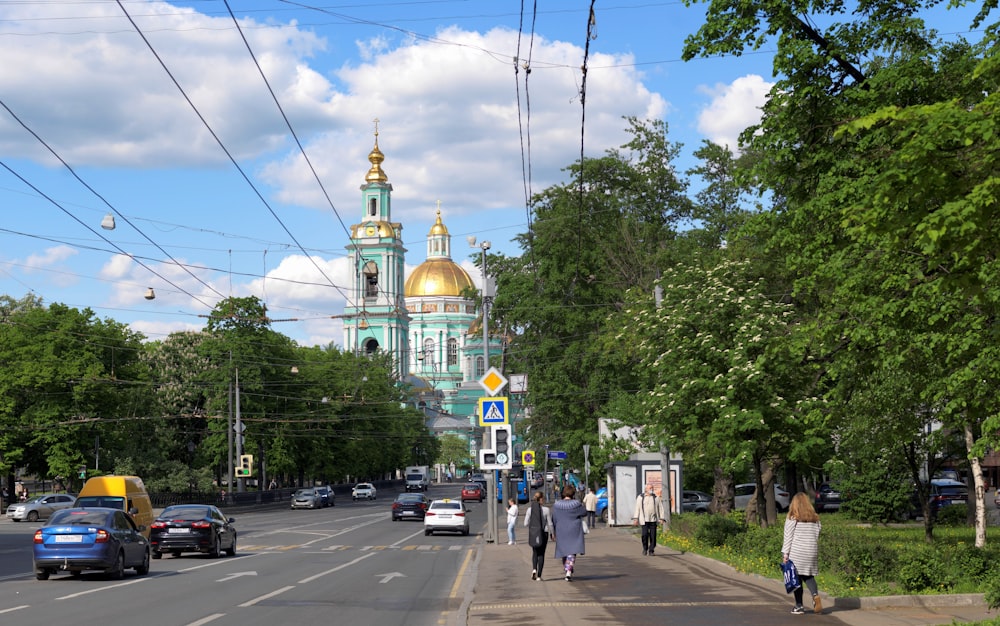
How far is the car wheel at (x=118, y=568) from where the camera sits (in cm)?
2307

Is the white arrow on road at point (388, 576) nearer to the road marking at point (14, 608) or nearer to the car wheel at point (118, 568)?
the car wheel at point (118, 568)

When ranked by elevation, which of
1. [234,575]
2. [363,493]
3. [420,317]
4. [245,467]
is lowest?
[363,493]

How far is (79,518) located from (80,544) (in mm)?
543

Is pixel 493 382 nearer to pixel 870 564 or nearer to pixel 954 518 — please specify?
pixel 870 564

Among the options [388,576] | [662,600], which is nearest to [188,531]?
[388,576]

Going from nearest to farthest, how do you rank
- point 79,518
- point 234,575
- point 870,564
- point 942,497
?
1. point 870,564
2. point 79,518
3. point 234,575
4. point 942,497

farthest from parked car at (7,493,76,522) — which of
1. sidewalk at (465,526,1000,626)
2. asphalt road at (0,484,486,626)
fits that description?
sidewalk at (465,526,1000,626)

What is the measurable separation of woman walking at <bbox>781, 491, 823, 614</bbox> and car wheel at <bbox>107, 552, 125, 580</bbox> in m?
13.5

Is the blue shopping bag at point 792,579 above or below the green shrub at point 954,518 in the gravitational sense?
above

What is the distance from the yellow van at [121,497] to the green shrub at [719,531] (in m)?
14.7

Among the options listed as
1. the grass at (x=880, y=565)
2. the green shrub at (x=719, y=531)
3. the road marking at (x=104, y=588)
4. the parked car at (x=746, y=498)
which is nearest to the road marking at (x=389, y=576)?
the road marking at (x=104, y=588)

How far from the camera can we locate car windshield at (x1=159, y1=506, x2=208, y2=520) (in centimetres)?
3056

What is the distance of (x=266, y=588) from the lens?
21.1 m

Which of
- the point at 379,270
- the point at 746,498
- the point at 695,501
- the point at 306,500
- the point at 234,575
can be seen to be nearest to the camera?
the point at 234,575
